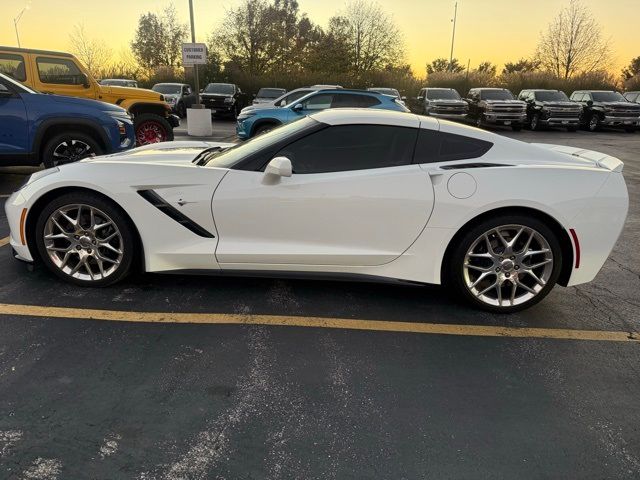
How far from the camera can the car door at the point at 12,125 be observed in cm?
681

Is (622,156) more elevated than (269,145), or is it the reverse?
(269,145)

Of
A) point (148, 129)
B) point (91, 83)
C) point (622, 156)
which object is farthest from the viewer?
point (622, 156)

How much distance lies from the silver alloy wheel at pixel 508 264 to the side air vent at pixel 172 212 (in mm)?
1883

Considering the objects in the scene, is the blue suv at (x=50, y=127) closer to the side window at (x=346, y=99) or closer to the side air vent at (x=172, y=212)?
the side air vent at (x=172, y=212)

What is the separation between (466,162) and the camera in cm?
341

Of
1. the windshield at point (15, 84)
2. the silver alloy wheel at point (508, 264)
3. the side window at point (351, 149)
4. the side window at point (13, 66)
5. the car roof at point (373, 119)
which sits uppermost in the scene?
the side window at point (13, 66)

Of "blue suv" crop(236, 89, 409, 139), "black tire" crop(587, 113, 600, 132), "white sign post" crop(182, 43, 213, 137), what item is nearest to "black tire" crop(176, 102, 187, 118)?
"white sign post" crop(182, 43, 213, 137)

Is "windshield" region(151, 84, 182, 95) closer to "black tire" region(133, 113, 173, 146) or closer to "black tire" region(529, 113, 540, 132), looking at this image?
"black tire" region(133, 113, 173, 146)

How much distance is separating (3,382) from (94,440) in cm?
77

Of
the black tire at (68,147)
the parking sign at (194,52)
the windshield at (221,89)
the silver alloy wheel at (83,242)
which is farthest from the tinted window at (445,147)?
the windshield at (221,89)

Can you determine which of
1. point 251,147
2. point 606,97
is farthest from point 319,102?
point 606,97

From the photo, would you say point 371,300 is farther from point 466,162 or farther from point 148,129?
point 148,129

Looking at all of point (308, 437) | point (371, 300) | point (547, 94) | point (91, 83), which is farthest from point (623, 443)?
point (547, 94)

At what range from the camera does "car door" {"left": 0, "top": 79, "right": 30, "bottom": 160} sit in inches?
268
